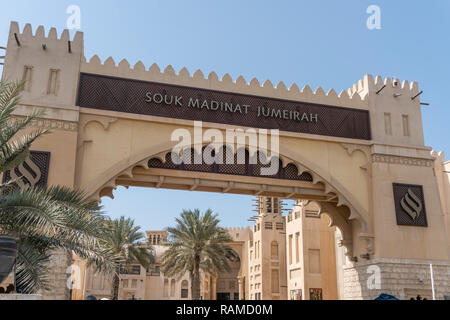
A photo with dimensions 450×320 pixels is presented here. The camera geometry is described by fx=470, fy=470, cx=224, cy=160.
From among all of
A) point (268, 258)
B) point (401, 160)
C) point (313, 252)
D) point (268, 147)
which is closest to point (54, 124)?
point (268, 147)

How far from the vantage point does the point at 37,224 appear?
23.7 feet

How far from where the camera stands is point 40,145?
1274 centimetres

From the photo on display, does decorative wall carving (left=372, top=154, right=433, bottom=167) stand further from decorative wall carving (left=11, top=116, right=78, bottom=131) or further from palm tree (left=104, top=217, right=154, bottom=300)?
palm tree (left=104, top=217, right=154, bottom=300)

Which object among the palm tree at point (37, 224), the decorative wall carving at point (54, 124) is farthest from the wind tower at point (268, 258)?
the palm tree at point (37, 224)

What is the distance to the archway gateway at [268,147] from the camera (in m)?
13.3

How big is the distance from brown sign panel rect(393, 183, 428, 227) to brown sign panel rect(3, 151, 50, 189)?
10.9m

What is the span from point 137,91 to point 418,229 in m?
10.0

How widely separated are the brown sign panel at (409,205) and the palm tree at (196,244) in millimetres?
11682

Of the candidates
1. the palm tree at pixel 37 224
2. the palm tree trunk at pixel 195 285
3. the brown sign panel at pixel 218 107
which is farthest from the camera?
the palm tree trunk at pixel 195 285

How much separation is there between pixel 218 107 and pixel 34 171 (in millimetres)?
5704

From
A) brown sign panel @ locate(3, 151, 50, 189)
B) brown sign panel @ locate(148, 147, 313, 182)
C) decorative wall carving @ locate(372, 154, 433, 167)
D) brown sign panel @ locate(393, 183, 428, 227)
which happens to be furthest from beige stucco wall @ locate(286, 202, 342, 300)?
brown sign panel @ locate(3, 151, 50, 189)

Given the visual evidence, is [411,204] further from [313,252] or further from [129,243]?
[129,243]

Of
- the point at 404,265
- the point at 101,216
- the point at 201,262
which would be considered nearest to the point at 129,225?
the point at 201,262

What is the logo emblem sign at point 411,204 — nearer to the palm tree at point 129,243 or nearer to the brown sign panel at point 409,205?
the brown sign panel at point 409,205
